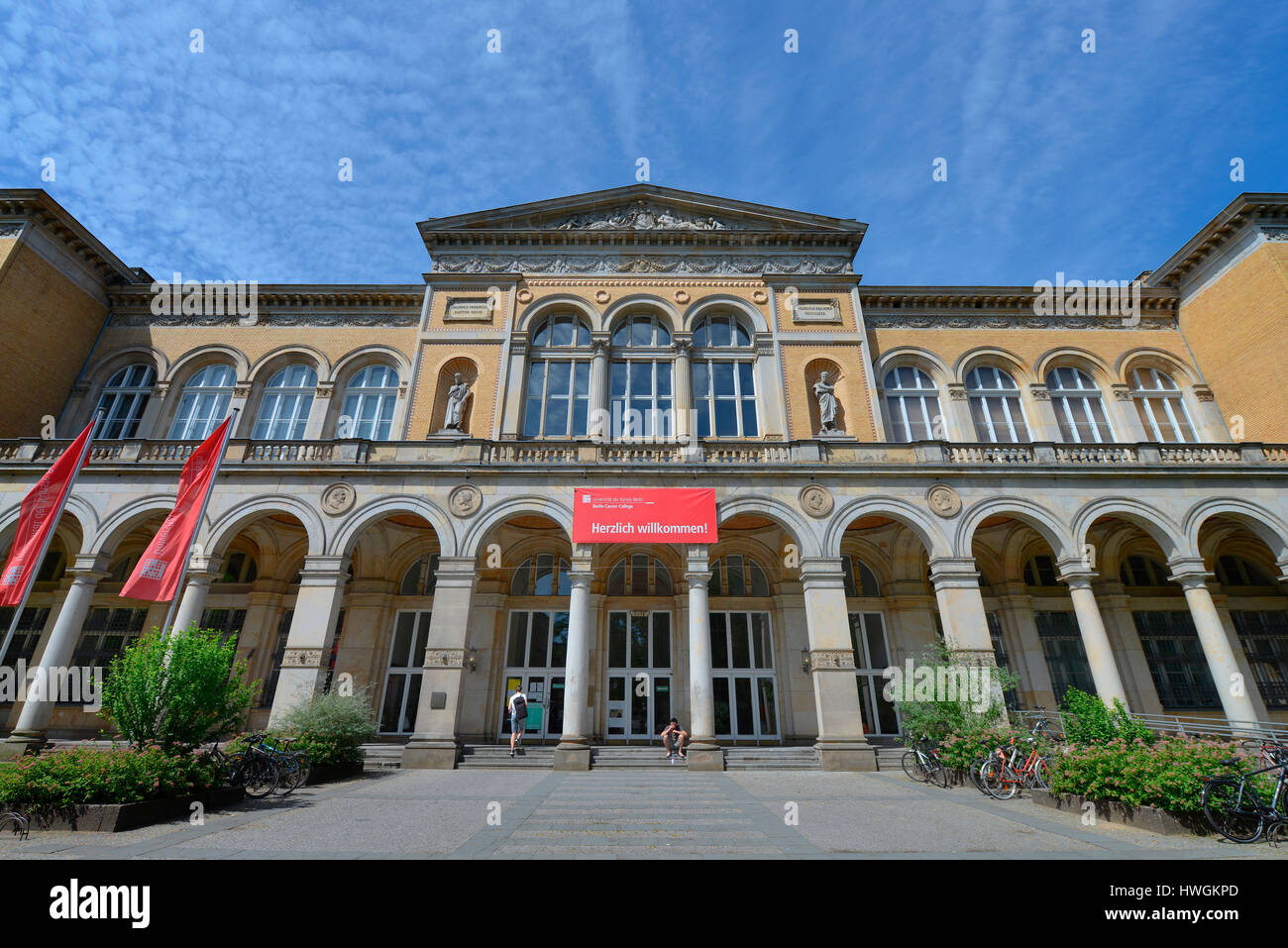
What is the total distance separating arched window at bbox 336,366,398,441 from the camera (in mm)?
23375

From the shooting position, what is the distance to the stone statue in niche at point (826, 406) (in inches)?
834

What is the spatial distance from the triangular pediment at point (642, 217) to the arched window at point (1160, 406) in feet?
42.6

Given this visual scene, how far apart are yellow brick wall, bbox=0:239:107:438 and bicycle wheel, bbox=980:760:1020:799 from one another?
31.3 m

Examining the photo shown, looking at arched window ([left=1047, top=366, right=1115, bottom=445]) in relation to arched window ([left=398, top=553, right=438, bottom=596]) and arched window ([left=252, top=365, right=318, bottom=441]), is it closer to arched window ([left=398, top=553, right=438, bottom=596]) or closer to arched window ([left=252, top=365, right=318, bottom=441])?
arched window ([left=398, top=553, right=438, bottom=596])

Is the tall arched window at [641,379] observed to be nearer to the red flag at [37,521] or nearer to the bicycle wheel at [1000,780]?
the bicycle wheel at [1000,780]

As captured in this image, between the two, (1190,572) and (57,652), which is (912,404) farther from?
(57,652)

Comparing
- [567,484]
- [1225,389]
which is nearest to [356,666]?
[567,484]

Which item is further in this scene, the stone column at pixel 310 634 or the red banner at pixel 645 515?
the red banner at pixel 645 515

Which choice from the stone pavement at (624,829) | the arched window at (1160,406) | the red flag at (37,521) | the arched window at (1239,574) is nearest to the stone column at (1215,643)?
the arched window at (1239,574)

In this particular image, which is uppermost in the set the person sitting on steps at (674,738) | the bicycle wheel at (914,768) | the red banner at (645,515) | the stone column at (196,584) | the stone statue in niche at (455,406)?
the stone statue in niche at (455,406)

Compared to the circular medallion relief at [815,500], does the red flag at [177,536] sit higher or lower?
lower

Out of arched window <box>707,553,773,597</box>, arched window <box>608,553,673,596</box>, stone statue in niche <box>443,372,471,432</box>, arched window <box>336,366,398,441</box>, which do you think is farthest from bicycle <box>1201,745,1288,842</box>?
arched window <box>336,366,398,441</box>

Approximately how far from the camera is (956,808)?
400 inches
